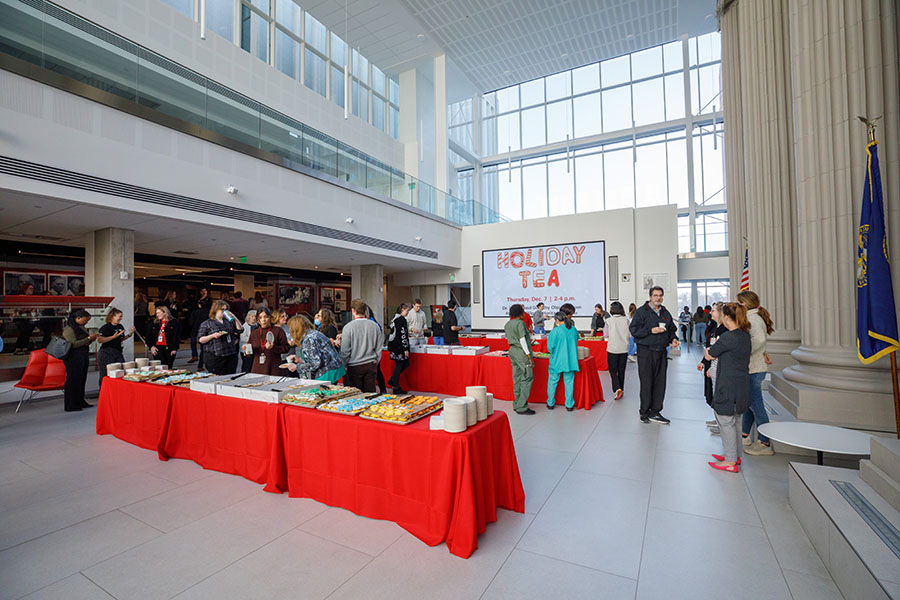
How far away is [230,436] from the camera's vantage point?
11.2 feet

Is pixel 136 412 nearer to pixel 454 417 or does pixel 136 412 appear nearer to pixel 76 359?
pixel 76 359

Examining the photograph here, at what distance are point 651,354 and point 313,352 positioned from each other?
3.85 metres

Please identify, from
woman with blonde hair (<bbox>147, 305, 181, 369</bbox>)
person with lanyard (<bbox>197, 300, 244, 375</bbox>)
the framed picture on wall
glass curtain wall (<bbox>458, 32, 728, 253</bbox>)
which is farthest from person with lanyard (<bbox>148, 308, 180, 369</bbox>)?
glass curtain wall (<bbox>458, 32, 728, 253</bbox>)

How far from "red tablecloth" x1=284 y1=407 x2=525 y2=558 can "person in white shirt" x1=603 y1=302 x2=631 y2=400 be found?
12.7 feet

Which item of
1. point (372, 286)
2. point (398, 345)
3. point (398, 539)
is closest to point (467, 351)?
point (398, 345)

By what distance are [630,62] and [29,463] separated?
2379 cm

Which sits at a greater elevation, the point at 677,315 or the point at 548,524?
the point at 677,315

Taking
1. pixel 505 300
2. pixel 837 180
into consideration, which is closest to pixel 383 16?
pixel 505 300

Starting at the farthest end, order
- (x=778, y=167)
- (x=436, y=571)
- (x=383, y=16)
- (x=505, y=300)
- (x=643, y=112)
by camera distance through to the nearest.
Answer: (x=643, y=112), (x=505, y=300), (x=383, y=16), (x=778, y=167), (x=436, y=571)

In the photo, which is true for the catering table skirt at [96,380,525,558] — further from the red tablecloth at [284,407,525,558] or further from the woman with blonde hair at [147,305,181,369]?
the woman with blonde hair at [147,305,181,369]

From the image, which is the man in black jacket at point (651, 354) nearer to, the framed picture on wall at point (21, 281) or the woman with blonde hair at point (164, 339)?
the woman with blonde hair at point (164, 339)

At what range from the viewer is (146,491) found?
3.18m

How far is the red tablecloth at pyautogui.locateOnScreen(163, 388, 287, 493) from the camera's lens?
122 inches

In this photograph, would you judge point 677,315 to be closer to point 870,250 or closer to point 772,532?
point 870,250
